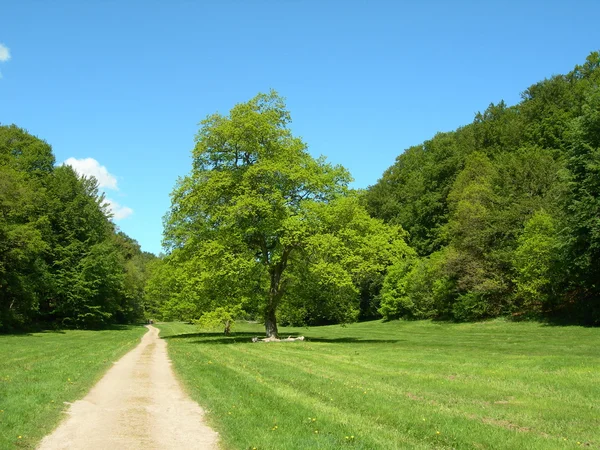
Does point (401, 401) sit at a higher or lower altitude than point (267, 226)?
lower

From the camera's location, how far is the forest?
2717 cm

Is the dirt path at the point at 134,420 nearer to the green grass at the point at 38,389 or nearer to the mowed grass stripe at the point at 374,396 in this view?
the green grass at the point at 38,389

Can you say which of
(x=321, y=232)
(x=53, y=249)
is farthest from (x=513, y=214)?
(x=53, y=249)

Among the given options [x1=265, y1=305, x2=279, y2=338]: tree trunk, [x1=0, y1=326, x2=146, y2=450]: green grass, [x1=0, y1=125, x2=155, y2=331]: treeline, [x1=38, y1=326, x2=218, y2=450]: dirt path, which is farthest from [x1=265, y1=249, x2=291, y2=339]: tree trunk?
[x1=0, y1=125, x2=155, y2=331]: treeline

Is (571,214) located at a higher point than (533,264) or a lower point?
higher

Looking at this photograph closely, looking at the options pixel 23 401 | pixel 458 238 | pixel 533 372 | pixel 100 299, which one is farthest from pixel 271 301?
pixel 100 299

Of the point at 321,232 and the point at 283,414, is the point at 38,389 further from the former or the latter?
the point at 321,232

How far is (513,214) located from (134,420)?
43764mm

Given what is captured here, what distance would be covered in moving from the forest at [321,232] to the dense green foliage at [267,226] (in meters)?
0.09

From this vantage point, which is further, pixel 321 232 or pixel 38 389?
pixel 321 232

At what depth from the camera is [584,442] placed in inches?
283

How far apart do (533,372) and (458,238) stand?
38604 mm

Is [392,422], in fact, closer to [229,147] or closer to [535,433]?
→ [535,433]

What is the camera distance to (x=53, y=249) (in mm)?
52875
